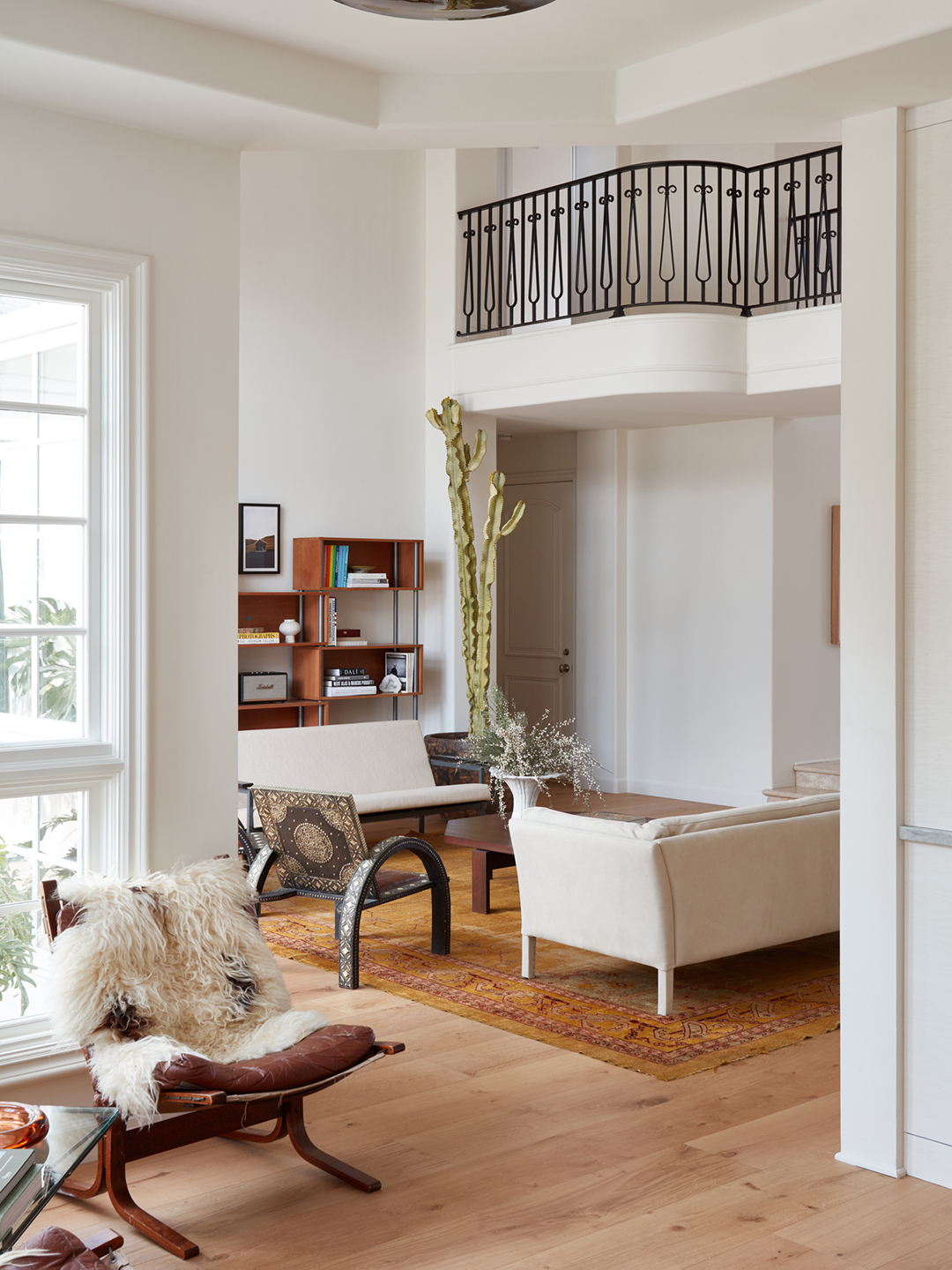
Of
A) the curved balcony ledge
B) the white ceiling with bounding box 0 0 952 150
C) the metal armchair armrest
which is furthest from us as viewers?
the curved balcony ledge

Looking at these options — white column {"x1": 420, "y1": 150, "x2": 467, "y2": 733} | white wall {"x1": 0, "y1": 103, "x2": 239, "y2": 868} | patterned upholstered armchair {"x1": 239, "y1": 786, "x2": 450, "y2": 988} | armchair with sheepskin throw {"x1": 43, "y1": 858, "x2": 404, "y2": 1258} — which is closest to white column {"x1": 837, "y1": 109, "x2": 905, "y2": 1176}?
armchair with sheepskin throw {"x1": 43, "y1": 858, "x2": 404, "y2": 1258}

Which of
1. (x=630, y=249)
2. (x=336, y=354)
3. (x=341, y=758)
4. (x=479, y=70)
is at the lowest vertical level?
(x=341, y=758)

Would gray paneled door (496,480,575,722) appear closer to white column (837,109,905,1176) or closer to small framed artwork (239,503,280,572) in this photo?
small framed artwork (239,503,280,572)

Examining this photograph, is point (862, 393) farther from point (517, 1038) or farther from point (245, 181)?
point (245, 181)

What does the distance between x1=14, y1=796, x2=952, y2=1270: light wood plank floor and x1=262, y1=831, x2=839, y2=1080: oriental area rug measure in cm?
20

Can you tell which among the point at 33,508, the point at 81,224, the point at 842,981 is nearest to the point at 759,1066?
the point at 842,981

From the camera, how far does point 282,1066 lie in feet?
10.5

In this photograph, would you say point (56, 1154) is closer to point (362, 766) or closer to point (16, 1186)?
point (16, 1186)

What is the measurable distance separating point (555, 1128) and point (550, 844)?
4.72 ft

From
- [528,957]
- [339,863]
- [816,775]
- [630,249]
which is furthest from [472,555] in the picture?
[528,957]

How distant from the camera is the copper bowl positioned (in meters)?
2.36

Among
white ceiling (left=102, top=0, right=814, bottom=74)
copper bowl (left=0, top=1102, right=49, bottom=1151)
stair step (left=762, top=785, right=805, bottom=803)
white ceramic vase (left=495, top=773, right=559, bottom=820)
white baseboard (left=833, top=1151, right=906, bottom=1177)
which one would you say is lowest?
white baseboard (left=833, top=1151, right=906, bottom=1177)

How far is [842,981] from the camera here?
3.60 m

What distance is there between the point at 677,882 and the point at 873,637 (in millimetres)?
1565
